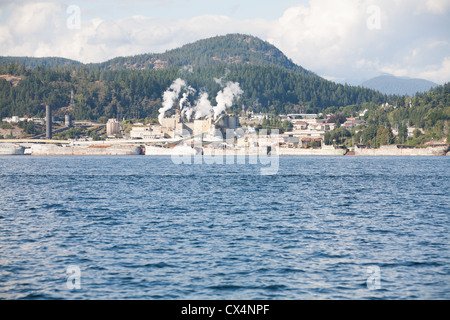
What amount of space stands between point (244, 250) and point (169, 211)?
16.3 meters

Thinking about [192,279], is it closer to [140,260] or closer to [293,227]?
[140,260]

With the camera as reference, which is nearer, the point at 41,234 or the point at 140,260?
the point at 140,260

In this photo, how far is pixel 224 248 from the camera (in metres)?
29.2

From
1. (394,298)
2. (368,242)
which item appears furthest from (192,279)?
(368,242)

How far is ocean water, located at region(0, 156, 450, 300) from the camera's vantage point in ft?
71.9

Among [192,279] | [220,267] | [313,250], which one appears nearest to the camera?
[192,279]

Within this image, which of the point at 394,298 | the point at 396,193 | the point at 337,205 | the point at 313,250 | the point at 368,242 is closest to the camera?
the point at 394,298

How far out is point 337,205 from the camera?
48.3 metres

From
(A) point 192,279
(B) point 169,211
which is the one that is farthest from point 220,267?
(B) point 169,211

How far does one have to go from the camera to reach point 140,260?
26.3 metres

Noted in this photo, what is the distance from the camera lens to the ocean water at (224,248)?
21906 millimetres

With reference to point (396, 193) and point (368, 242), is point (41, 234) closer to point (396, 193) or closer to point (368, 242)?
point (368, 242)

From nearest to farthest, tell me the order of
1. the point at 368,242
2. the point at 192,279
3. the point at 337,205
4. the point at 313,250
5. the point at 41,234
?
the point at 192,279 < the point at 313,250 < the point at 368,242 < the point at 41,234 < the point at 337,205
